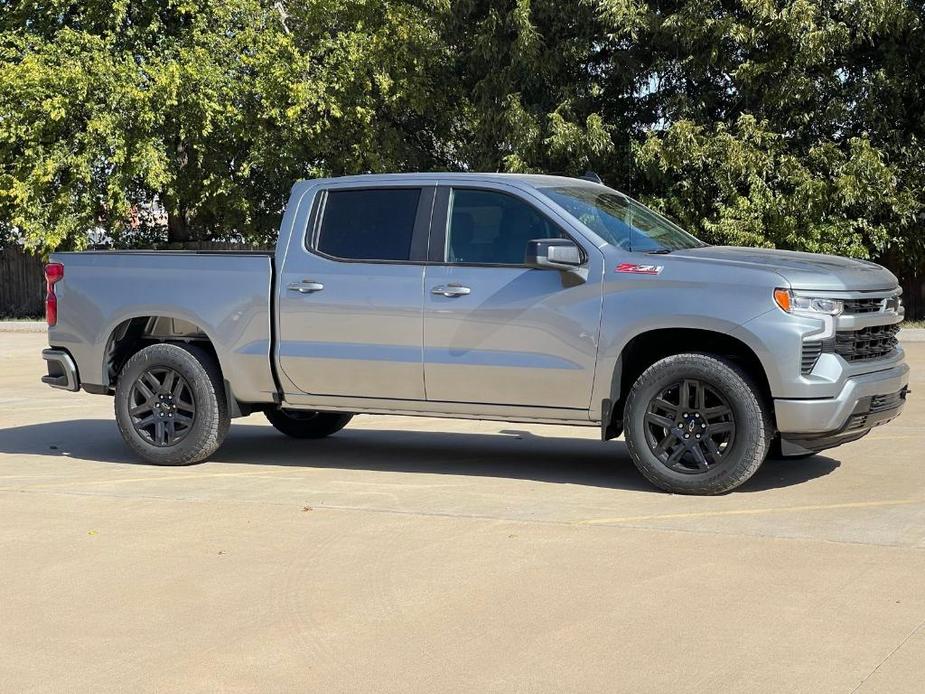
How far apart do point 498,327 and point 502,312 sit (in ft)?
0.32

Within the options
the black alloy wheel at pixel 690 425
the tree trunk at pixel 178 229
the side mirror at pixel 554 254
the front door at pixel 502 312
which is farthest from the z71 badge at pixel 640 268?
the tree trunk at pixel 178 229

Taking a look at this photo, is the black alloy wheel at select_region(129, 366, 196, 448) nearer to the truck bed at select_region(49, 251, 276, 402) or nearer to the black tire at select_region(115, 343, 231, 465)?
the black tire at select_region(115, 343, 231, 465)

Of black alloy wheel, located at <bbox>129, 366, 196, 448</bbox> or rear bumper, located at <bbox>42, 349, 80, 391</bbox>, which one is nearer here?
black alloy wheel, located at <bbox>129, 366, 196, 448</bbox>

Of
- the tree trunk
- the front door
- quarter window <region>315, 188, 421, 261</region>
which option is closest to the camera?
the front door

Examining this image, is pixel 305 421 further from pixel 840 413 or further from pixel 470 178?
pixel 840 413

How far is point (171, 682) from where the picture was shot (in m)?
4.94

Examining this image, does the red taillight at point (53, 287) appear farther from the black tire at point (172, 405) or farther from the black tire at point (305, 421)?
the black tire at point (305, 421)

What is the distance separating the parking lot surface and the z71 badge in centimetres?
134

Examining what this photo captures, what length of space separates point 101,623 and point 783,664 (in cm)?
270

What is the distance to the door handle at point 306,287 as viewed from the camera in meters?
9.27

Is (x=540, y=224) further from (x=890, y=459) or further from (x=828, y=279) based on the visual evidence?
(x=890, y=459)

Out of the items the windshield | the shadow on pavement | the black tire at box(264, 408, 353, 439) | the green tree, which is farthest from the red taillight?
the green tree

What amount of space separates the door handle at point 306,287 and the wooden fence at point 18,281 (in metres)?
27.3

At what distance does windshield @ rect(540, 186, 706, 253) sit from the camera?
8.79 metres
